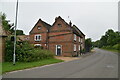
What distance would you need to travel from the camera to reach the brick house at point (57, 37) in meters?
30.5

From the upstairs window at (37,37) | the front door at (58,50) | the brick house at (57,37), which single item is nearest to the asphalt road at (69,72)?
the brick house at (57,37)

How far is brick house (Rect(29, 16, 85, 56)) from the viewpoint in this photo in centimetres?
3045

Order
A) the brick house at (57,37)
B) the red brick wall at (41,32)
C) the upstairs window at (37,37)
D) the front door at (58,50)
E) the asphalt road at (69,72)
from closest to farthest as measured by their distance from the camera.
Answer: the asphalt road at (69,72)
the brick house at (57,37)
the front door at (58,50)
the red brick wall at (41,32)
the upstairs window at (37,37)

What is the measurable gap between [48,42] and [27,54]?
15.2m

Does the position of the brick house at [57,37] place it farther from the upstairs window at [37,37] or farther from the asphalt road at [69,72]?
the asphalt road at [69,72]

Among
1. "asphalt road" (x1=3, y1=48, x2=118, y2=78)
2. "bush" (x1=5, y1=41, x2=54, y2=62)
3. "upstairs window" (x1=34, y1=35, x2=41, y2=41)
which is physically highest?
"upstairs window" (x1=34, y1=35, x2=41, y2=41)

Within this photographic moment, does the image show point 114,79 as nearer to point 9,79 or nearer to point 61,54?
point 9,79

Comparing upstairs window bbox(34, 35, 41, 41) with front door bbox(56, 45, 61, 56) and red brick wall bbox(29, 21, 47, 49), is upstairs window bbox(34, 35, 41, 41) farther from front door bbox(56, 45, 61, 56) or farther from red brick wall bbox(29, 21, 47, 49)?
front door bbox(56, 45, 61, 56)

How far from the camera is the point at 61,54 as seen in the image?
102ft

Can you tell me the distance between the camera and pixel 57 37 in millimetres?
32156

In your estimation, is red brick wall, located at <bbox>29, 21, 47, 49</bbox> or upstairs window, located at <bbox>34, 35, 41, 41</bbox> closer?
red brick wall, located at <bbox>29, 21, 47, 49</bbox>

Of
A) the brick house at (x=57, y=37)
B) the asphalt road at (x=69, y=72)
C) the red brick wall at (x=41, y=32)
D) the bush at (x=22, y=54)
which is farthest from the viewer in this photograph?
the red brick wall at (x=41, y=32)

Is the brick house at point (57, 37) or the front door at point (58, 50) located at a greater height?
the brick house at point (57, 37)

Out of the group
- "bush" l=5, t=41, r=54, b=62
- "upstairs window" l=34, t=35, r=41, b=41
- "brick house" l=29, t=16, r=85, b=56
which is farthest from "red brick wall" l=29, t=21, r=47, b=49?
"bush" l=5, t=41, r=54, b=62
